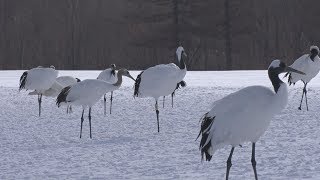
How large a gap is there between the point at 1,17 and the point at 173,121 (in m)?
45.6

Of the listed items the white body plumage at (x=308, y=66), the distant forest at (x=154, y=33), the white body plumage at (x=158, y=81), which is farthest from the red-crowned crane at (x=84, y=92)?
the distant forest at (x=154, y=33)

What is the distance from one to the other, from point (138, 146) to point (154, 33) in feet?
123

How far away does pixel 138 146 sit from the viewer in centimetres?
1030

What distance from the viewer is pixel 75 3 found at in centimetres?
5672

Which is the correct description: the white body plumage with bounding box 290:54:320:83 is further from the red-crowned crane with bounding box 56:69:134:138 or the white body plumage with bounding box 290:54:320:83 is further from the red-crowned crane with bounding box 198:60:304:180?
the red-crowned crane with bounding box 198:60:304:180

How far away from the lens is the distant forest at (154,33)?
45731mm

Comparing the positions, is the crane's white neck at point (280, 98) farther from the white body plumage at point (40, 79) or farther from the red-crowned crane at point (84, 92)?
the white body plumage at point (40, 79)

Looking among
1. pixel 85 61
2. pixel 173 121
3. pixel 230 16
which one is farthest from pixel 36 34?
pixel 173 121

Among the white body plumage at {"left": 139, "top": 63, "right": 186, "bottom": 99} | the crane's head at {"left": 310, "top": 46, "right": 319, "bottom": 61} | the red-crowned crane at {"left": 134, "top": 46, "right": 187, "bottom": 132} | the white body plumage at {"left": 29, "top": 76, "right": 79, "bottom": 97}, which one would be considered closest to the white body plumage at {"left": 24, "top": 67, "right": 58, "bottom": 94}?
the white body plumage at {"left": 29, "top": 76, "right": 79, "bottom": 97}

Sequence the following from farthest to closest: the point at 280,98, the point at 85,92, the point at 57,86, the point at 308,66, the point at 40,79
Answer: the point at 57,86 < the point at 40,79 < the point at 308,66 < the point at 85,92 < the point at 280,98

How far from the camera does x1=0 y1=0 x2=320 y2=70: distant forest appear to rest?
45.7m

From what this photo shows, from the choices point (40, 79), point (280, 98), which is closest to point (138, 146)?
point (280, 98)

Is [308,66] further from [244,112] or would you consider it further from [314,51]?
[244,112]

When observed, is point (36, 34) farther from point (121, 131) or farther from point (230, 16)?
point (121, 131)
